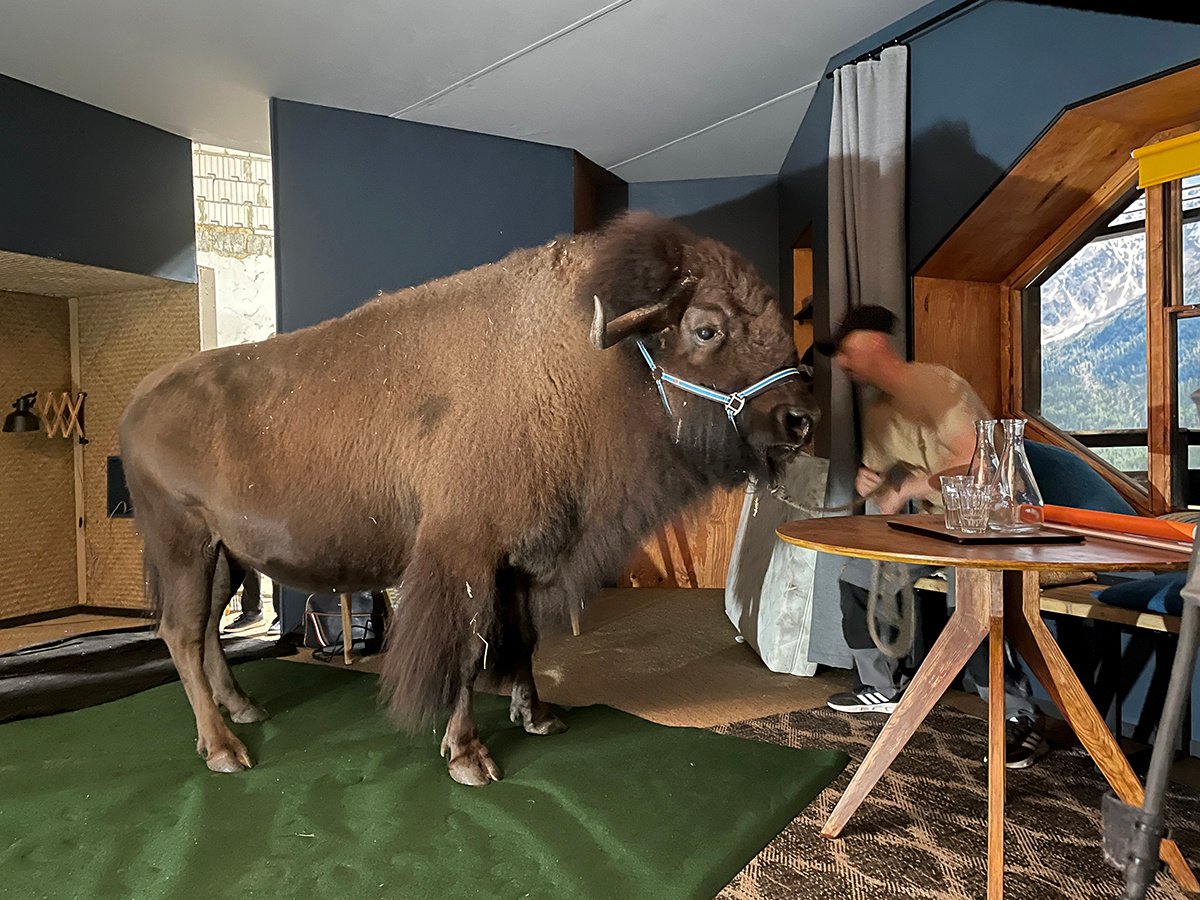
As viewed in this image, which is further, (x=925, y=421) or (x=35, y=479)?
(x=35, y=479)

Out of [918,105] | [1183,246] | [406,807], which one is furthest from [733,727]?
[918,105]

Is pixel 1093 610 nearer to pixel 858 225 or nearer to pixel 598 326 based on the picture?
pixel 598 326

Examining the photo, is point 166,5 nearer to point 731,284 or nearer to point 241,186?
point 241,186

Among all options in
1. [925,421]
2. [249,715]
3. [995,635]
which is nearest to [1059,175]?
[925,421]

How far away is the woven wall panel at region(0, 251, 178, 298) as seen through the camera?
170 inches

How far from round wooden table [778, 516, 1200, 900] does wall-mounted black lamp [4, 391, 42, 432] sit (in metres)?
5.02

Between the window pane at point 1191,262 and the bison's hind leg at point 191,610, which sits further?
the window pane at point 1191,262

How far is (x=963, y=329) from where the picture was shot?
3387mm

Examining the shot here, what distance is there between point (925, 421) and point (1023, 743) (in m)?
1.06

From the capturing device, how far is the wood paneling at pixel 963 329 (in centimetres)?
331

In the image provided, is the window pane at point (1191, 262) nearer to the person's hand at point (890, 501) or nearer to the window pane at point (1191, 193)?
the window pane at point (1191, 193)

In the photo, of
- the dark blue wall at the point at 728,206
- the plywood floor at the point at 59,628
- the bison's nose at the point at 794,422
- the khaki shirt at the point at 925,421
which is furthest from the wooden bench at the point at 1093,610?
the plywood floor at the point at 59,628

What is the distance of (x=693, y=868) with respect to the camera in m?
1.76

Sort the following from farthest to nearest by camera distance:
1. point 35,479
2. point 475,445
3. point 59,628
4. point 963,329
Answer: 1. point 35,479
2. point 59,628
3. point 963,329
4. point 475,445
